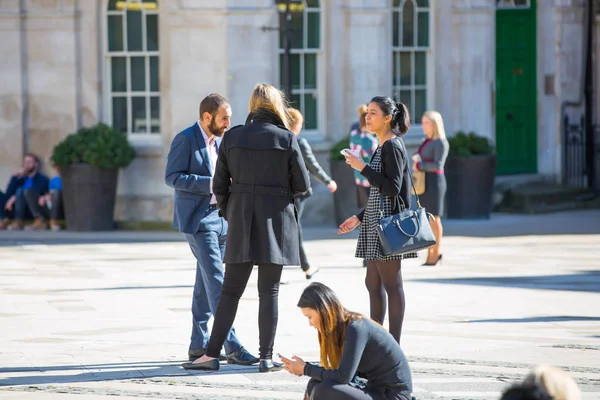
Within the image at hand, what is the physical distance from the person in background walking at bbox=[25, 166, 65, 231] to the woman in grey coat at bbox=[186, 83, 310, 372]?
10.6 m

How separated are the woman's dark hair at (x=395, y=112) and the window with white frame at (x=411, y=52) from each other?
1118cm

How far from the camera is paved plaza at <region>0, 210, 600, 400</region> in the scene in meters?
7.72

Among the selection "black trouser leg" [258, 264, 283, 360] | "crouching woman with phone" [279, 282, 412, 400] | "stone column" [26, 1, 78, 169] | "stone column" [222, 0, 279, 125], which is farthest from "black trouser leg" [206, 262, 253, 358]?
"stone column" [26, 1, 78, 169]

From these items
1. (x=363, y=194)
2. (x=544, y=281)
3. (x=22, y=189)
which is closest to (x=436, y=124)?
(x=363, y=194)

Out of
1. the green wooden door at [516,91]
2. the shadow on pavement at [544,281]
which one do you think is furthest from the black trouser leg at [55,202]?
the green wooden door at [516,91]

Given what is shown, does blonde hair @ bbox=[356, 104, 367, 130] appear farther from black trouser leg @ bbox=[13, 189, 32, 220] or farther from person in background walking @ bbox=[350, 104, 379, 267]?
black trouser leg @ bbox=[13, 189, 32, 220]

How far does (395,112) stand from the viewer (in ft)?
26.8

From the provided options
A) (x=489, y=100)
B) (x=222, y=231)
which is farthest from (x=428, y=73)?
(x=222, y=231)

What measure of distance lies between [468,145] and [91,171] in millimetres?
5587

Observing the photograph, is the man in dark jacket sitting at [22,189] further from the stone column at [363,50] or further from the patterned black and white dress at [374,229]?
the patterned black and white dress at [374,229]

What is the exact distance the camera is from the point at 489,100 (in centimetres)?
1997

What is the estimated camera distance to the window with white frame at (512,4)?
20.9 metres

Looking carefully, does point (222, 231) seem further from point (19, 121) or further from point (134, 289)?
point (19, 121)

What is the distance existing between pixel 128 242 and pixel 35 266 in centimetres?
270
